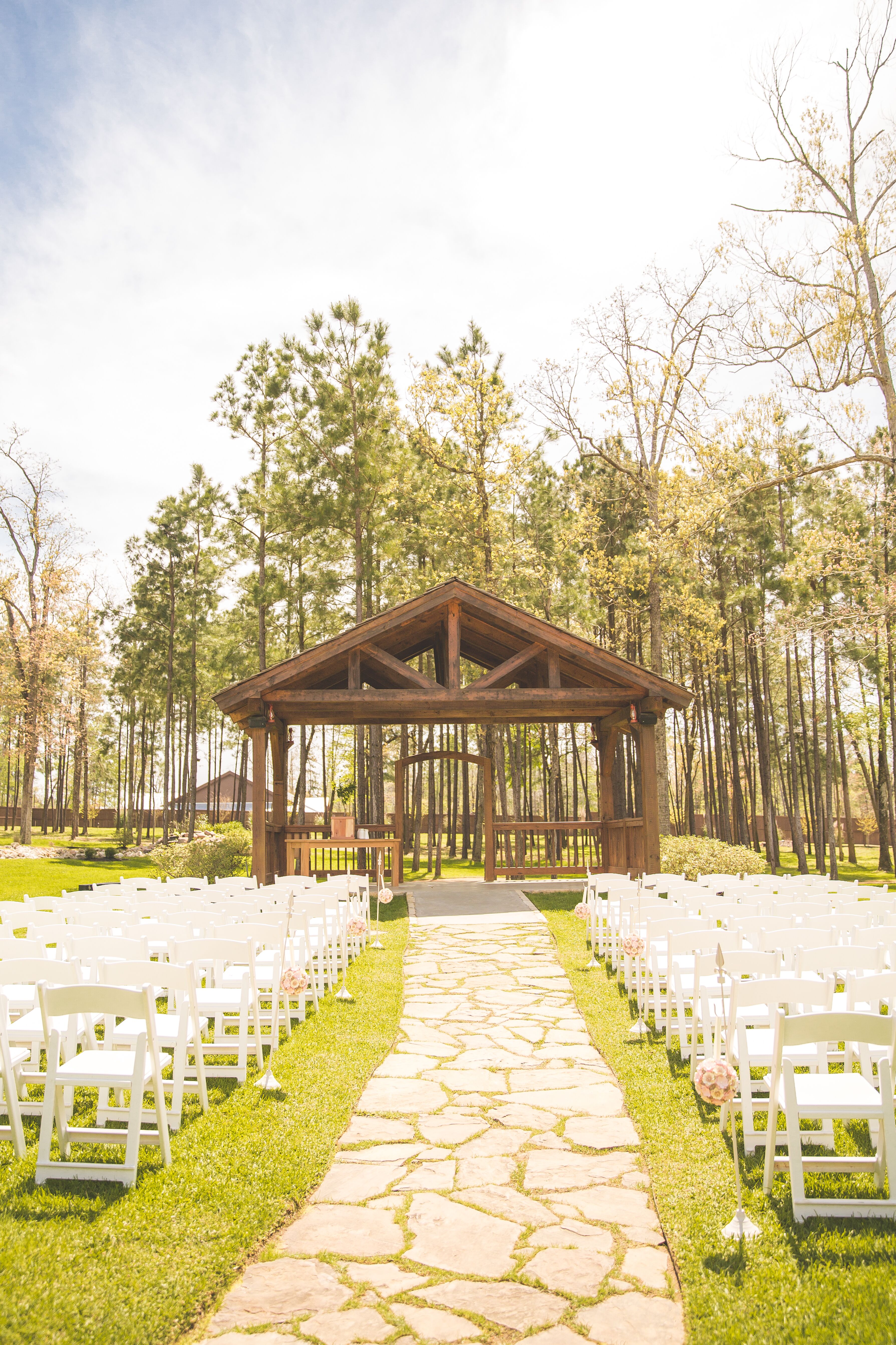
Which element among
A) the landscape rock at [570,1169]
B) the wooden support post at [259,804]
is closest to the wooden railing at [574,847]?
the wooden support post at [259,804]

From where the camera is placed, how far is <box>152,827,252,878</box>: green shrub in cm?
1744

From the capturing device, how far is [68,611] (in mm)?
28344

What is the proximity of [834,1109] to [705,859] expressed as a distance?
1160 cm

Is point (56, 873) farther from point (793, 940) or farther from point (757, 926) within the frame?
point (793, 940)

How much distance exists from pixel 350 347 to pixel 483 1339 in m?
21.5

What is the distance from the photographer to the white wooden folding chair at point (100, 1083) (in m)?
3.79

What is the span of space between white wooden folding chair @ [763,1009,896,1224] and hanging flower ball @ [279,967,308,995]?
9.81 feet

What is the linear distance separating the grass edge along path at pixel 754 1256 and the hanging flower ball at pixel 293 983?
216cm

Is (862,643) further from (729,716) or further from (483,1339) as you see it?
(483,1339)

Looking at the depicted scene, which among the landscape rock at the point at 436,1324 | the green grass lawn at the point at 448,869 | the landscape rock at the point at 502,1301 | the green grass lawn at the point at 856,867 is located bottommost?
the green grass lawn at the point at 856,867

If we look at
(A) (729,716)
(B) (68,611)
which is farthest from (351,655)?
(B) (68,611)

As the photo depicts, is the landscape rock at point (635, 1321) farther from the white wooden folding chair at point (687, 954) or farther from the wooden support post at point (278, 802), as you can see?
the wooden support post at point (278, 802)

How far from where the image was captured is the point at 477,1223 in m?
3.61

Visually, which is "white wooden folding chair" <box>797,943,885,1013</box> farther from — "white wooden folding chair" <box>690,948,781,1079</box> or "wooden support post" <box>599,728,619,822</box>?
"wooden support post" <box>599,728,619,822</box>
